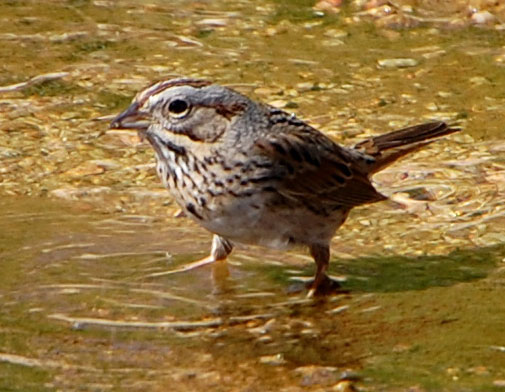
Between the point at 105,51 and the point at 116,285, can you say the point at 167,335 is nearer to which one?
the point at 116,285

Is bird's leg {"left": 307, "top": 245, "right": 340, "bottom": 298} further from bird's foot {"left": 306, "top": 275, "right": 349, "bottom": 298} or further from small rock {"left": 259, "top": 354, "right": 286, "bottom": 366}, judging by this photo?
small rock {"left": 259, "top": 354, "right": 286, "bottom": 366}

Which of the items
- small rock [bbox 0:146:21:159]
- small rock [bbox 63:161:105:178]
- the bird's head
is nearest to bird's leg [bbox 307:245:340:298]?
the bird's head

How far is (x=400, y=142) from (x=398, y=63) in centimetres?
188

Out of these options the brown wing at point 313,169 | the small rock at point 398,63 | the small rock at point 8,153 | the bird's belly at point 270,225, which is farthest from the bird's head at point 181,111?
the small rock at point 398,63

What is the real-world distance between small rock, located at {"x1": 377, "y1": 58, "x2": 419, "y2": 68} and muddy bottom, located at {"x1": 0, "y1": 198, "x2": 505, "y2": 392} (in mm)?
2337

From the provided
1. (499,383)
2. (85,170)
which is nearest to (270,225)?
(499,383)

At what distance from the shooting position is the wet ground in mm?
5074

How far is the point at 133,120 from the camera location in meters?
5.77

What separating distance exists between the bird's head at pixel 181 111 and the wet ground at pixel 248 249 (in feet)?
2.08

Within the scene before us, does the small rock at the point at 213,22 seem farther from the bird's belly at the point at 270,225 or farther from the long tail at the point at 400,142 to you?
the bird's belly at the point at 270,225

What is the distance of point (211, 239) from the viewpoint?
21.6 ft

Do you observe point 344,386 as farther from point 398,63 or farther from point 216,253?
point 398,63

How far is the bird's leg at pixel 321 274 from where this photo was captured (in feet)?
19.3

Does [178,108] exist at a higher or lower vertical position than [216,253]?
higher
